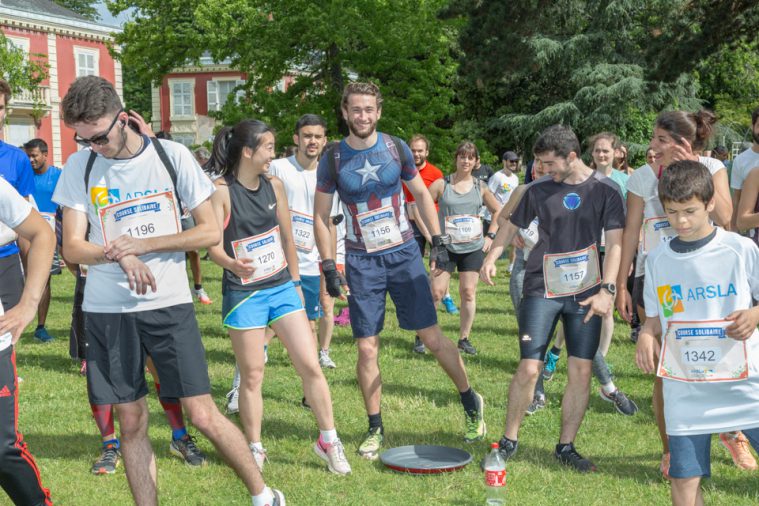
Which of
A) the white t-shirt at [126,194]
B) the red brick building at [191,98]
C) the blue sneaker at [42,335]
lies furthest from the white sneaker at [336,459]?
the red brick building at [191,98]

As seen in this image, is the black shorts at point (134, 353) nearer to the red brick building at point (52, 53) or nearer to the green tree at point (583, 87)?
the green tree at point (583, 87)

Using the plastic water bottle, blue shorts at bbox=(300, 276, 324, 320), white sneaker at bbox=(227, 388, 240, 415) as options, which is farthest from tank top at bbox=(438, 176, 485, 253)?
the plastic water bottle

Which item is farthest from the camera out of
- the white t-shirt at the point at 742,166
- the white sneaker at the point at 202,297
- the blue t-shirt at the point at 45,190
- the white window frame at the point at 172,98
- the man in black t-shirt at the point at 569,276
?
the white window frame at the point at 172,98

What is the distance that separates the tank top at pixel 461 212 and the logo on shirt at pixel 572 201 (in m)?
3.64

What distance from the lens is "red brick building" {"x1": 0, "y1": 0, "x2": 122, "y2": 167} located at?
1681 inches

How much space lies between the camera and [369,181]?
18.6 ft

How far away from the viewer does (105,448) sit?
5.68 meters

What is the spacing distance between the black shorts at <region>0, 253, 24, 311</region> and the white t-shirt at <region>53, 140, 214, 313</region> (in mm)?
2250

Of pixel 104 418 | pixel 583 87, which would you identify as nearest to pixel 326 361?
pixel 104 418

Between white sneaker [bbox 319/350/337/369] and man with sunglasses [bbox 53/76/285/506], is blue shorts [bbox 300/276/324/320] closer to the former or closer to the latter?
white sneaker [bbox 319/350/337/369]

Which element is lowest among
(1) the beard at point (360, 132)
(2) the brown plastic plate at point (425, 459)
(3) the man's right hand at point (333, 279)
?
(2) the brown plastic plate at point (425, 459)

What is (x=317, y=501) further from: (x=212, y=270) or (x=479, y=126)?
(x=479, y=126)

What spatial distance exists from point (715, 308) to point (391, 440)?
2899 millimetres

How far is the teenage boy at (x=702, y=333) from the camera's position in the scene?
371cm
